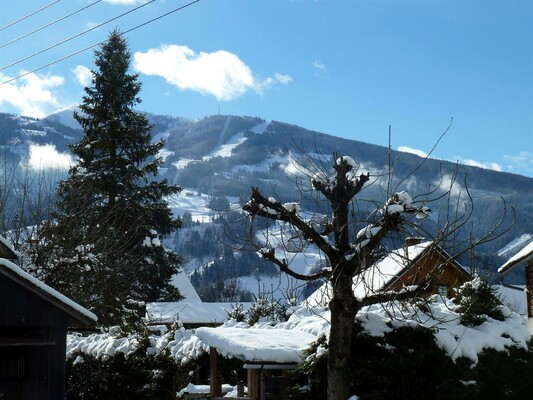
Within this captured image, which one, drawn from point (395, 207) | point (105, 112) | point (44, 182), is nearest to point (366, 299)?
point (395, 207)

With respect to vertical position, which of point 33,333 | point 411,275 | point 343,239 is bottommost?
point 33,333

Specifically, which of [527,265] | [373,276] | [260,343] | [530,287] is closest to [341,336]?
[373,276]

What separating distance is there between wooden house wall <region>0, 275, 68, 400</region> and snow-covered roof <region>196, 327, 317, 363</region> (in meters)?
3.23

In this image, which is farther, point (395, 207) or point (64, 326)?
point (64, 326)

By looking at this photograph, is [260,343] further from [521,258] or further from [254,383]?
[521,258]

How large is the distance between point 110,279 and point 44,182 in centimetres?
520

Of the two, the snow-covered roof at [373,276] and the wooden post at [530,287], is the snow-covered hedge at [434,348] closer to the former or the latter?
the snow-covered roof at [373,276]

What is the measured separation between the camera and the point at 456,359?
45.8 ft

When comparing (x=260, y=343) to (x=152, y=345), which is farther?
(x=152, y=345)

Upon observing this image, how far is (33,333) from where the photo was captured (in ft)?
55.8

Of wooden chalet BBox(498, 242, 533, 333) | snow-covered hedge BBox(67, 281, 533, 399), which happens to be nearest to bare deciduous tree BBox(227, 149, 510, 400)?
snow-covered hedge BBox(67, 281, 533, 399)

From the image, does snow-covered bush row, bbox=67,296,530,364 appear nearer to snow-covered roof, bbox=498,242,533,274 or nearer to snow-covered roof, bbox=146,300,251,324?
snow-covered roof, bbox=498,242,533,274

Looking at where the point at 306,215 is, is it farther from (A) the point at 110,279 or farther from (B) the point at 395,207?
(A) the point at 110,279

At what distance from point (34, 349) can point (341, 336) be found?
26.1 feet
